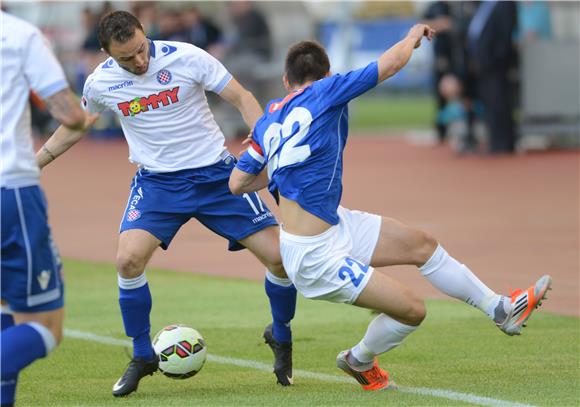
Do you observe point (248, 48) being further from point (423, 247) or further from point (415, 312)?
point (415, 312)

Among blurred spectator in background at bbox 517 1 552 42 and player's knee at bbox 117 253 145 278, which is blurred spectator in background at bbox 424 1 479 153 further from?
player's knee at bbox 117 253 145 278

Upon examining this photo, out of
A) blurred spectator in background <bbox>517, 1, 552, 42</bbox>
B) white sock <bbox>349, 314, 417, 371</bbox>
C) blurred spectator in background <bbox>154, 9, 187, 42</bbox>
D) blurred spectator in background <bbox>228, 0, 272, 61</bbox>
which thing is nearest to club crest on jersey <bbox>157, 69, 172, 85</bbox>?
white sock <bbox>349, 314, 417, 371</bbox>

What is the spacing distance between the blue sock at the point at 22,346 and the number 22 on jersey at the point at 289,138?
1.70 metres

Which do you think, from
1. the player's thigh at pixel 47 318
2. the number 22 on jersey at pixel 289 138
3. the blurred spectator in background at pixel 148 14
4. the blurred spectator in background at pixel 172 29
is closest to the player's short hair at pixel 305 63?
the number 22 on jersey at pixel 289 138

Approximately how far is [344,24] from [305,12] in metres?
1.88

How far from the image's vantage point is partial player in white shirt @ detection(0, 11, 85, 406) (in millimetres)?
5473

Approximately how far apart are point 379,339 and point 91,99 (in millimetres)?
2283

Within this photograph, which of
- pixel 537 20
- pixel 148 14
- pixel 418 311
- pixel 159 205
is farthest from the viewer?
pixel 148 14

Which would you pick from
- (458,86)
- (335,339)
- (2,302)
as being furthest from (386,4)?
(2,302)

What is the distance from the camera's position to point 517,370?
745cm

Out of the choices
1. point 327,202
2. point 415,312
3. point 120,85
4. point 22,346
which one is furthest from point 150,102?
point 22,346

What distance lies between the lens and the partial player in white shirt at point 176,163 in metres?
7.27

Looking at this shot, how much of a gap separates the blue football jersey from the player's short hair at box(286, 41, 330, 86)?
109 mm

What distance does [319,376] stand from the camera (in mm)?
7516
